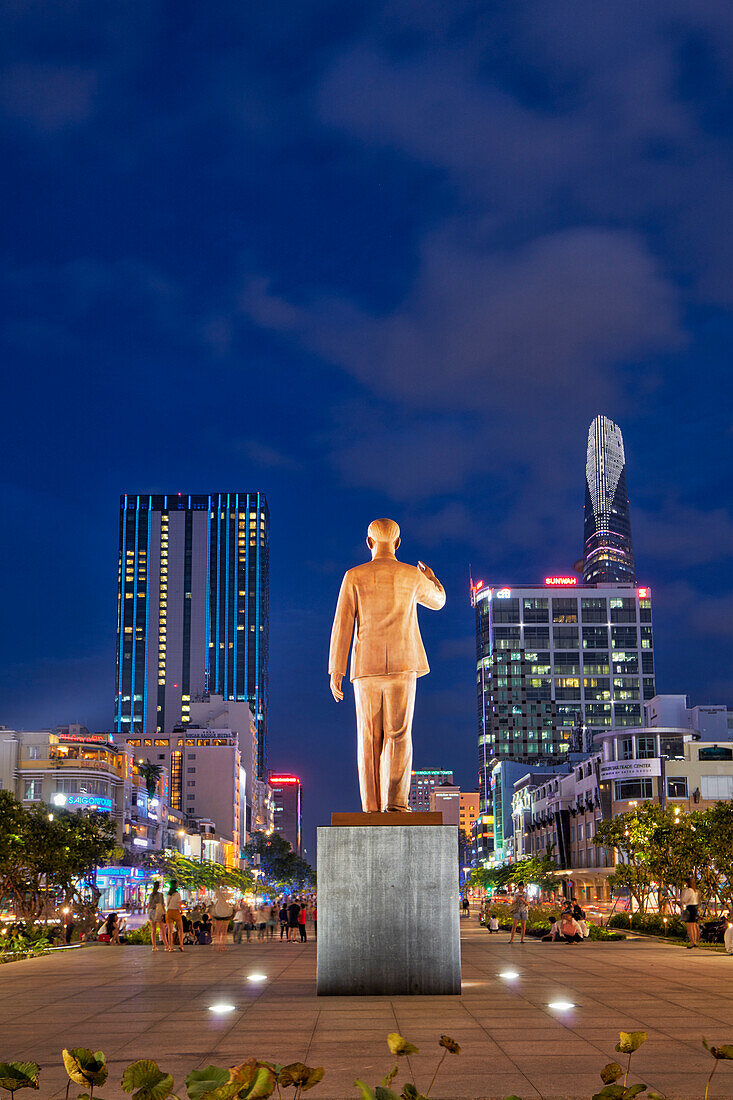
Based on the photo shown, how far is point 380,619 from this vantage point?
15.4 metres

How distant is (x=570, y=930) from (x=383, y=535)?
16.8 meters

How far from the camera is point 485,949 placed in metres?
25.8

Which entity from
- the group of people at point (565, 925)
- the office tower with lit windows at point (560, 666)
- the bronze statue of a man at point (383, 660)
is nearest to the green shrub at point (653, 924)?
the group of people at point (565, 925)

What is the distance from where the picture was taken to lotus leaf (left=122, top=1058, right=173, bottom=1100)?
13.1ft

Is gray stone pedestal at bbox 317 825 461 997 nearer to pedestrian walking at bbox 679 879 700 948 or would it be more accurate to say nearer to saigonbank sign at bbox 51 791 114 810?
pedestrian walking at bbox 679 879 700 948

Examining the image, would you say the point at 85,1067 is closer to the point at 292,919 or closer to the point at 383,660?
the point at 383,660

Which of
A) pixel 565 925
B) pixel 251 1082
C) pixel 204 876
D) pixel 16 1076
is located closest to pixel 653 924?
pixel 565 925

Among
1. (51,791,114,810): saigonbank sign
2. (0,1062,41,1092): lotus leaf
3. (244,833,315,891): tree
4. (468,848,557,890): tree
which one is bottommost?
(244,833,315,891): tree

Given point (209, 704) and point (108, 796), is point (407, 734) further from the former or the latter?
point (209, 704)

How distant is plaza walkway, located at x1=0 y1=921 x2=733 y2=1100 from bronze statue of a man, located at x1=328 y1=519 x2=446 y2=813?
2.97 metres

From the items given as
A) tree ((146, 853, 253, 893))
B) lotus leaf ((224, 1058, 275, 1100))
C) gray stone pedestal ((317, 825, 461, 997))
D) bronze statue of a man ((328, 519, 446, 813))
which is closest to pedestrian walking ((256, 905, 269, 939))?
bronze statue of a man ((328, 519, 446, 813))

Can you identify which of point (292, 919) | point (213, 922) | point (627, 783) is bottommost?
point (213, 922)

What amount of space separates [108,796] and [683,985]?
283 feet

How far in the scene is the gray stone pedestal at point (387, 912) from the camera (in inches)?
531
